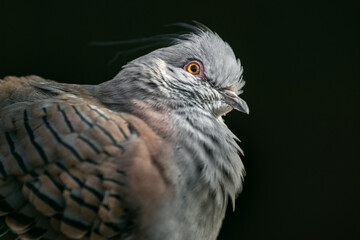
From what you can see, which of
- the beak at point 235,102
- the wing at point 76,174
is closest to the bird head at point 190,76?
the beak at point 235,102

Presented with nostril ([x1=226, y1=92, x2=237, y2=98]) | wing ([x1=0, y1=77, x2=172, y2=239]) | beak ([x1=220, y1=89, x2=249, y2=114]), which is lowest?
wing ([x1=0, y1=77, x2=172, y2=239])

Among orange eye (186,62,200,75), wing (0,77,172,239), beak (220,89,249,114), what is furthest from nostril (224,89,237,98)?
wing (0,77,172,239)

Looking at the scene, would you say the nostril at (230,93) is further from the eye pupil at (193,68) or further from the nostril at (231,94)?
the eye pupil at (193,68)

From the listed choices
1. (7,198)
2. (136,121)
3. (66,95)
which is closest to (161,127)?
(136,121)

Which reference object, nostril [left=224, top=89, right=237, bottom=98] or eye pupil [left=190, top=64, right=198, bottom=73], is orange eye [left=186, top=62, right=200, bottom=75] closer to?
eye pupil [left=190, top=64, right=198, bottom=73]

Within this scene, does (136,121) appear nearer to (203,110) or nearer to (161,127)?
(161,127)
